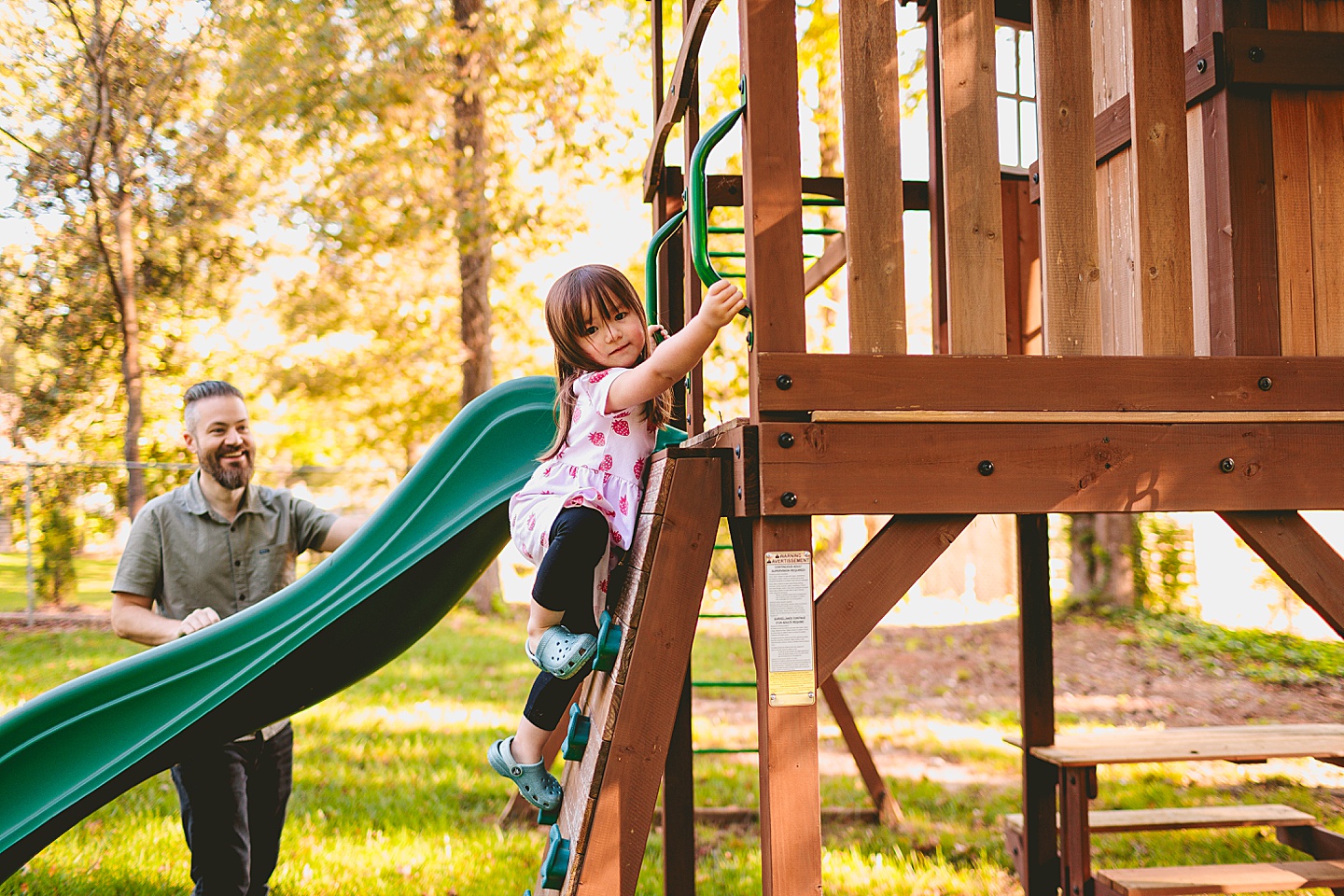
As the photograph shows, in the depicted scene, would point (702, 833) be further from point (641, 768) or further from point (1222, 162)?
point (1222, 162)

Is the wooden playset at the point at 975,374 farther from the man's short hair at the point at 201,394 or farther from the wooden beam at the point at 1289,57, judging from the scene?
the man's short hair at the point at 201,394

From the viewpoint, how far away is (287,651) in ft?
10.8

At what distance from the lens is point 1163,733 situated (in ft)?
14.5

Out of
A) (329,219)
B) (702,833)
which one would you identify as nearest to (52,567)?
(329,219)

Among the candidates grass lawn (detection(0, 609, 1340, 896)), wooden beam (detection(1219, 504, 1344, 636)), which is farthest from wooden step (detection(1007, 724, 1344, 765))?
wooden beam (detection(1219, 504, 1344, 636))

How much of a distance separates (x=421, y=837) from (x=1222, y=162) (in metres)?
4.34

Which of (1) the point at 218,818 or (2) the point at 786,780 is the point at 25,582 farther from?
(2) the point at 786,780

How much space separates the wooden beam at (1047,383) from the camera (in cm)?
238

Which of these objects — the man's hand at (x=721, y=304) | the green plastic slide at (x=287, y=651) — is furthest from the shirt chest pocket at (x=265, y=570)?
the man's hand at (x=721, y=304)

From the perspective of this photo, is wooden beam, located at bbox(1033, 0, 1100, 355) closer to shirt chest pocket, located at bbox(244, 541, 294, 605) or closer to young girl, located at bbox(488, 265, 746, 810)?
young girl, located at bbox(488, 265, 746, 810)

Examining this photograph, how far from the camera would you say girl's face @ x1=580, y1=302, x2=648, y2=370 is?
272 cm

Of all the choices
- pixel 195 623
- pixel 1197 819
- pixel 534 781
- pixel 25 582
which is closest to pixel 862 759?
pixel 1197 819

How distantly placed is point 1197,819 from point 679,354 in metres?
→ 3.10

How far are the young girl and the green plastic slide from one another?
0.72 metres
